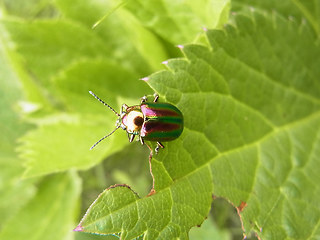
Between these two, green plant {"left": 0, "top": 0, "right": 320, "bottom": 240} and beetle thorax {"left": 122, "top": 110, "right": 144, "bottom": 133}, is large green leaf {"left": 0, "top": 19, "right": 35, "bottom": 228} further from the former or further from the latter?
beetle thorax {"left": 122, "top": 110, "right": 144, "bottom": 133}

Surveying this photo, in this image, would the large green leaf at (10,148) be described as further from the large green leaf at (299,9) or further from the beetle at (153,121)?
→ the large green leaf at (299,9)

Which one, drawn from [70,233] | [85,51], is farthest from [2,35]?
[70,233]

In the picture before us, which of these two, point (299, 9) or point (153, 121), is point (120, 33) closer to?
point (153, 121)

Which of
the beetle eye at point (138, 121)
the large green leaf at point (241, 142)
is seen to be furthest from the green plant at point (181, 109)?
the beetle eye at point (138, 121)

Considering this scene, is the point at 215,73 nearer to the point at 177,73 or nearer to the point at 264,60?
the point at 177,73

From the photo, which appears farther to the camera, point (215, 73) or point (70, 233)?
point (70, 233)

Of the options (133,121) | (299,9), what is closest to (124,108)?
(133,121)
